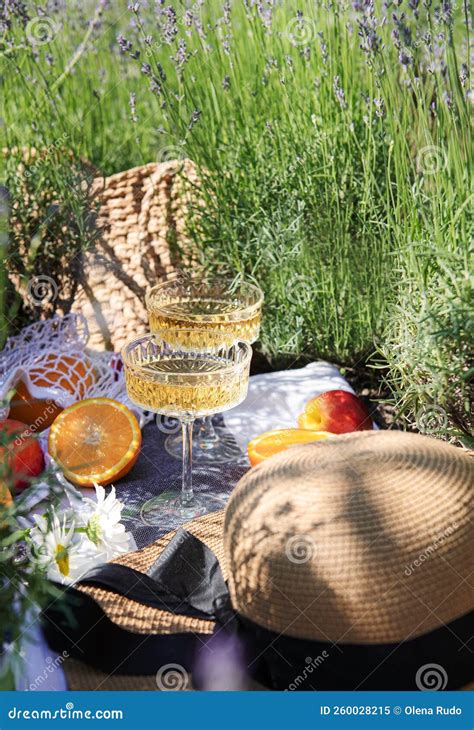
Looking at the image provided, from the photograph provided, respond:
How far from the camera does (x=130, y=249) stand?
2.62 m

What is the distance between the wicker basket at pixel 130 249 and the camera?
259 cm

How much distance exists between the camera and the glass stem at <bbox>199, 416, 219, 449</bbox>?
225 centimetres

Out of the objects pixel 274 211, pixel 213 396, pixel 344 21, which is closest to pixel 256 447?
pixel 213 396

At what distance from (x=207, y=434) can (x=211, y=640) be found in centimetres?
105

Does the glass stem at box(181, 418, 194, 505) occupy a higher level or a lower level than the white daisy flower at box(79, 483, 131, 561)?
lower

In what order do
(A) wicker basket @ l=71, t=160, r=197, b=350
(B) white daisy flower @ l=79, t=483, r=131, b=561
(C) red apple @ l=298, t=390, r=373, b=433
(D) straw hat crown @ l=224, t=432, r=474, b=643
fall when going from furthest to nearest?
(A) wicker basket @ l=71, t=160, r=197, b=350, (C) red apple @ l=298, t=390, r=373, b=433, (B) white daisy flower @ l=79, t=483, r=131, b=561, (D) straw hat crown @ l=224, t=432, r=474, b=643

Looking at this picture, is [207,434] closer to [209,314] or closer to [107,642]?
[209,314]

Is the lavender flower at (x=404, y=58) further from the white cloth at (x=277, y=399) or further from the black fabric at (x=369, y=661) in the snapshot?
the black fabric at (x=369, y=661)

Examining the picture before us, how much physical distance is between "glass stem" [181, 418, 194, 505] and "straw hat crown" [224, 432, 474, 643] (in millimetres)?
592

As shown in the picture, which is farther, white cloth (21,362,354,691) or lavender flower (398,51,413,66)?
white cloth (21,362,354,691)

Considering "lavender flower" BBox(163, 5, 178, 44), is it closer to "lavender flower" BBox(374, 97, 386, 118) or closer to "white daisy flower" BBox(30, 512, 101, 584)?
"lavender flower" BBox(374, 97, 386, 118)

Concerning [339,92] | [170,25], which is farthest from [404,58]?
[170,25]

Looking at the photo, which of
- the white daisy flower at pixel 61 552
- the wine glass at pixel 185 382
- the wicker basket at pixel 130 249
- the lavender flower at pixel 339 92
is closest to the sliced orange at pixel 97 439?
the wine glass at pixel 185 382

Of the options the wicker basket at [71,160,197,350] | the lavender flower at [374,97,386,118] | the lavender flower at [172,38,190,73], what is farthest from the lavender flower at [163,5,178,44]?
the lavender flower at [374,97,386,118]
